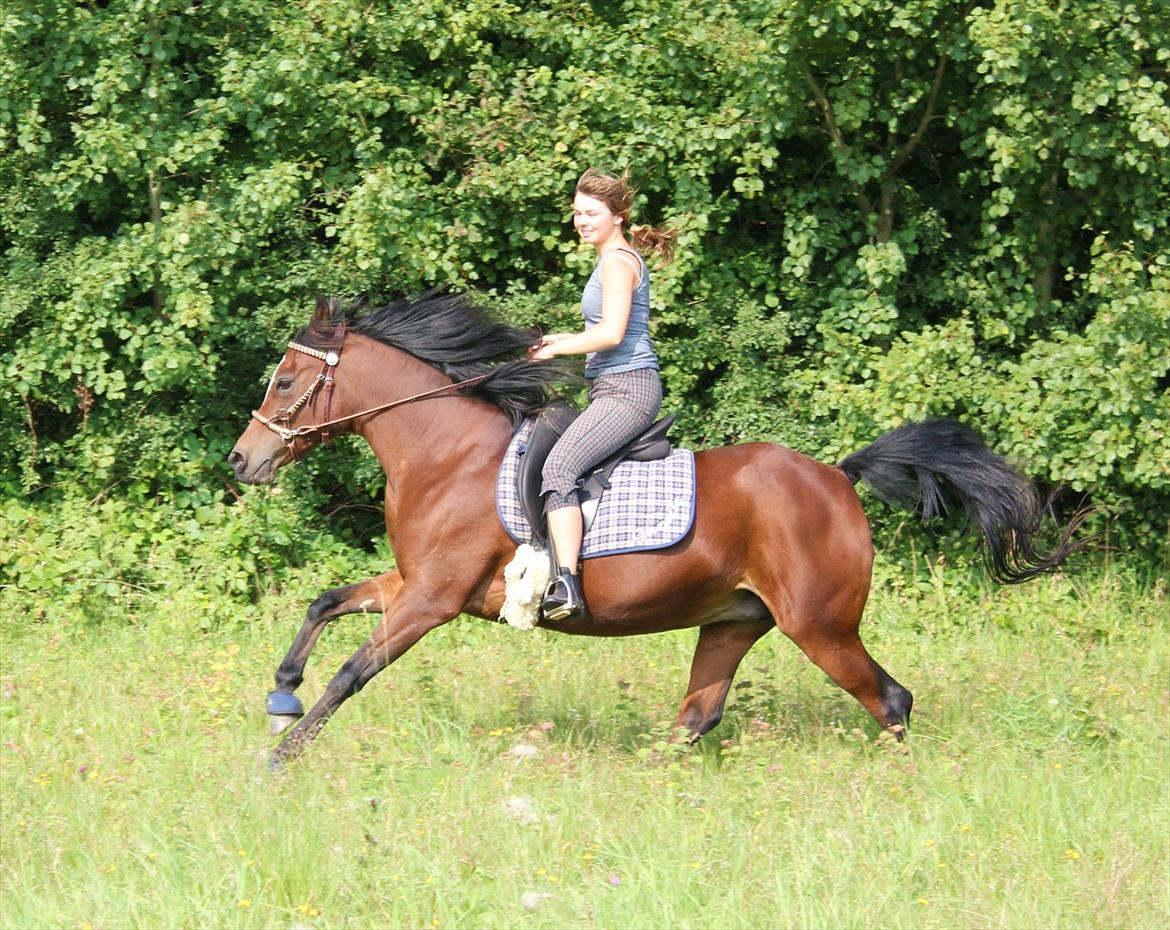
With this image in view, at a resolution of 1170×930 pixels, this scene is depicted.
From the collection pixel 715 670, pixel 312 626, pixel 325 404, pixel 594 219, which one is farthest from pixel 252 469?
pixel 715 670

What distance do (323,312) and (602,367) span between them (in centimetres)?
135

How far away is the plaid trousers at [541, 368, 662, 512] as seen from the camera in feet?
19.6

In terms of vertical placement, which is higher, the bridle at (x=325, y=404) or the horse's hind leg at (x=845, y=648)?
the bridle at (x=325, y=404)

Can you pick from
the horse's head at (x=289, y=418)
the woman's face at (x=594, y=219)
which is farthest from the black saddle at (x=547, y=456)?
the horse's head at (x=289, y=418)

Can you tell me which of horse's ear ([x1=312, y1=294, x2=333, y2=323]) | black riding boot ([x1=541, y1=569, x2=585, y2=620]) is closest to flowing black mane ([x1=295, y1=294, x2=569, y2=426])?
Answer: horse's ear ([x1=312, y1=294, x2=333, y2=323])

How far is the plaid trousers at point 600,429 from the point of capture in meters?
5.99

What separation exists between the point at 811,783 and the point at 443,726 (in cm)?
170

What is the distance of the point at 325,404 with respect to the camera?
6.39 meters

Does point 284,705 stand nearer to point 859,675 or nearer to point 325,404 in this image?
point 325,404

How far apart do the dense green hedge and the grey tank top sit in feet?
10.3

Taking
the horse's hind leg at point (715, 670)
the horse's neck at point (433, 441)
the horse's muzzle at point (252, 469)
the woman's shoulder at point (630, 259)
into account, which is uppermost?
the woman's shoulder at point (630, 259)

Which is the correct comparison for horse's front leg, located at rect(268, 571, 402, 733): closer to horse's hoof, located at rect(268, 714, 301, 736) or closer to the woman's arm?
horse's hoof, located at rect(268, 714, 301, 736)

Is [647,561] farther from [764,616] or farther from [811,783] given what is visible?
[811,783]

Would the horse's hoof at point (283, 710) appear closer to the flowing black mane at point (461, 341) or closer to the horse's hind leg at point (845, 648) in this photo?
the flowing black mane at point (461, 341)
